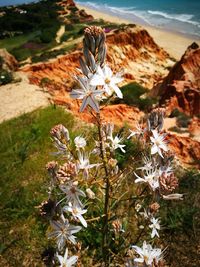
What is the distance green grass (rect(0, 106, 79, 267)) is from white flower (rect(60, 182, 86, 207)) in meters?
2.01

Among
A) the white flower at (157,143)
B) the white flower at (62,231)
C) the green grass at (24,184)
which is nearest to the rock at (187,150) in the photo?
the green grass at (24,184)

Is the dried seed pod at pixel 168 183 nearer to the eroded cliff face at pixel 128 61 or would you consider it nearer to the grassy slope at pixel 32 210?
the grassy slope at pixel 32 210

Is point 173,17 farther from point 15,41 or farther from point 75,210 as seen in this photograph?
point 75,210

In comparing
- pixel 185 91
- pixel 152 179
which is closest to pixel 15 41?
pixel 185 91

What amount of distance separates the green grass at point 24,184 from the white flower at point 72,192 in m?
2.01

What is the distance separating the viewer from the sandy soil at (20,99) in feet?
45.9

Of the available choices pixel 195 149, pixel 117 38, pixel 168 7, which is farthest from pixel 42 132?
pixel 168 7

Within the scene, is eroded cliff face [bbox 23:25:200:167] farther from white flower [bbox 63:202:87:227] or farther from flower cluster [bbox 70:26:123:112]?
white flower [bbox 63:202:87:227]

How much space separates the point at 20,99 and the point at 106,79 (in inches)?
545

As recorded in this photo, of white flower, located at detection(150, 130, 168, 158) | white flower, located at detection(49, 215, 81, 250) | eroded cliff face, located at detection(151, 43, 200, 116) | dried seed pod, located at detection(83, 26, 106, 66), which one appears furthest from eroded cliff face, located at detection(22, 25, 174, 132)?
dried seed pod, located at detection(83, 26, 106, 66)

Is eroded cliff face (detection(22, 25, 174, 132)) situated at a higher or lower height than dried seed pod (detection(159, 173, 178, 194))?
lower

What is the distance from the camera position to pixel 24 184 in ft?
23.7

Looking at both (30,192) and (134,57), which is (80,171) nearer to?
(30,192)

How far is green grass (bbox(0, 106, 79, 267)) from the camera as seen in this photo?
218 inches
